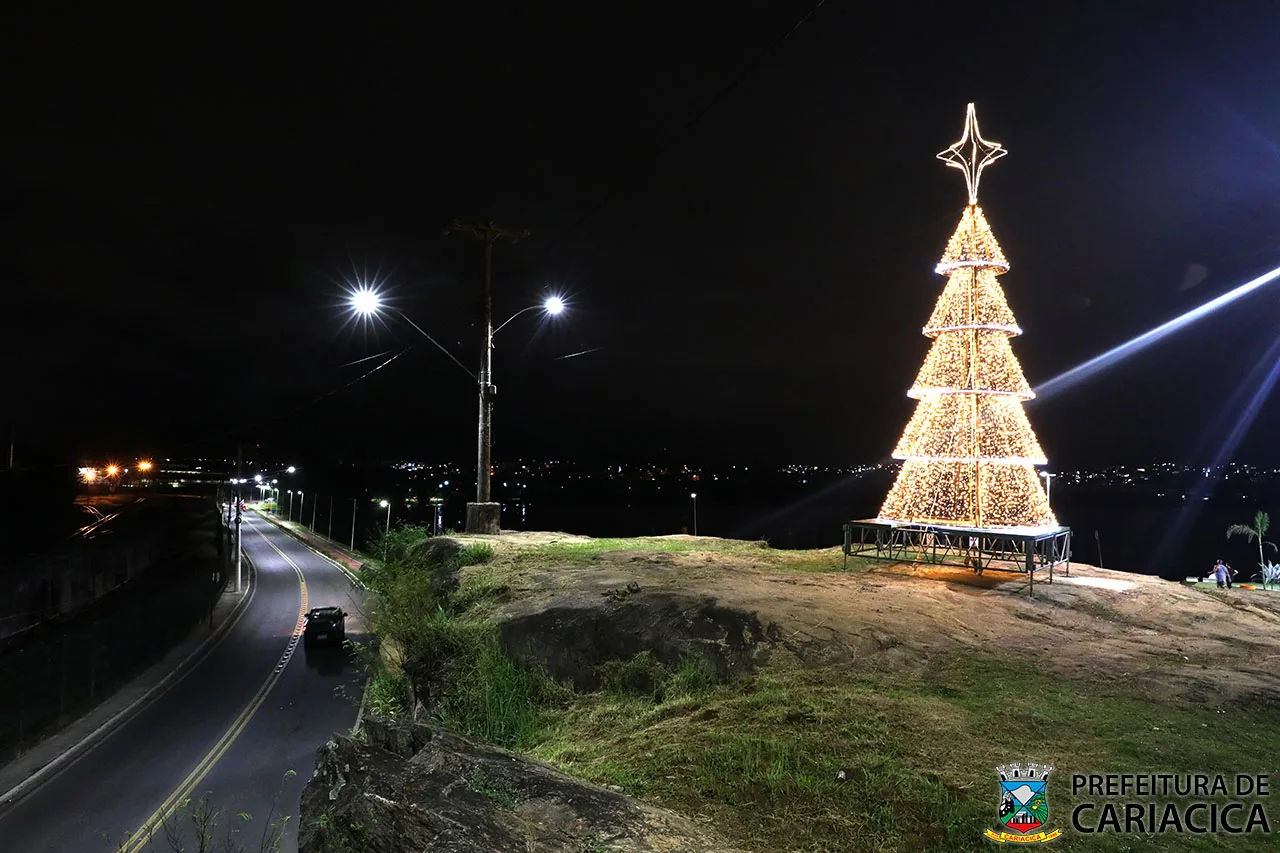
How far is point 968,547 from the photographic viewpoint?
15.4 metres

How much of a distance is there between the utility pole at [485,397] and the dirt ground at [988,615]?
391cm

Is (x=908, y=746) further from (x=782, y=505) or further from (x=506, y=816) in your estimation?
(x=782, y=505)

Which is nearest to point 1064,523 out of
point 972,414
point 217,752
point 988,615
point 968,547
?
point 968,547

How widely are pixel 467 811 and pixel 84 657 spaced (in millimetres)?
24860

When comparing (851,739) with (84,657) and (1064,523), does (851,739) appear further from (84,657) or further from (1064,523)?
(1064,523)

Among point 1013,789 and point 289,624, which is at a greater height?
point 1013,789

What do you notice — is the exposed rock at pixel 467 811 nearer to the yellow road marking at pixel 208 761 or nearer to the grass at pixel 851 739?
the grass at pixel 851 739

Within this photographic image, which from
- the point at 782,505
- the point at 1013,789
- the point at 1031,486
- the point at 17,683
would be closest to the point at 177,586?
the point at 17,683

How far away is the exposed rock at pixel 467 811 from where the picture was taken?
3.95m

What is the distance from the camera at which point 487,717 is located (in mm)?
8133

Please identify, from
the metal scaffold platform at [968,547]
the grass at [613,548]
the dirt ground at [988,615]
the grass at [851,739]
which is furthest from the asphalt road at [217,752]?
the metal scaffold platform at [968,547]

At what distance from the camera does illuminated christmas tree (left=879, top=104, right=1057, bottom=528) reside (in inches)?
562

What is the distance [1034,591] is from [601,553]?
7847 millimetres

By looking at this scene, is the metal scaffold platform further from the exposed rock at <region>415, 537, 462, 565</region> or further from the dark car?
the dark car
